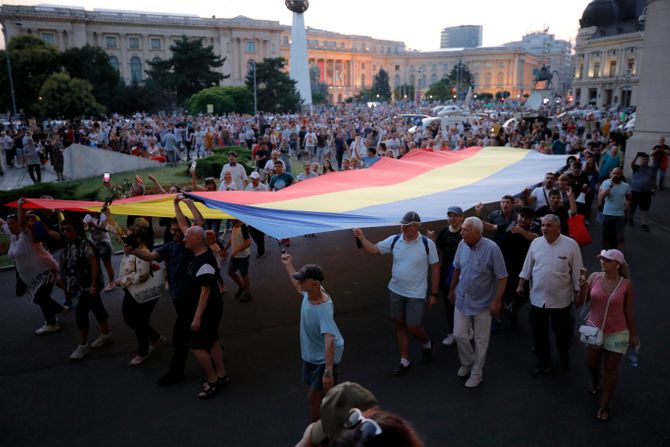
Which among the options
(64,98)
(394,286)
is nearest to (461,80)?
(64,98)

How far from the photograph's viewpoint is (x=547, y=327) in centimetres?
524

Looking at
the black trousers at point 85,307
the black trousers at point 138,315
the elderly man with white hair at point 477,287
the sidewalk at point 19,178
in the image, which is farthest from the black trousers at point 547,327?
the sidewalk at point 19,178

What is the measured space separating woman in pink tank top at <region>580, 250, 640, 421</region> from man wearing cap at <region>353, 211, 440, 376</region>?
1453 millimetres

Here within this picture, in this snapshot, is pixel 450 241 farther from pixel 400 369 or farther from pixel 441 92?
pixel 441 92

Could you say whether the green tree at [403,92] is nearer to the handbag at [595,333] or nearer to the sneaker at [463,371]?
the sneaker at [463,371]

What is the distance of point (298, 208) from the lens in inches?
243

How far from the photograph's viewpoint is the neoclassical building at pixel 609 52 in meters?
83.3

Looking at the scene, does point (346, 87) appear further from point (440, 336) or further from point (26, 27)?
point (440, 336)

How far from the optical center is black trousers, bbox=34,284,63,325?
6.50 meters

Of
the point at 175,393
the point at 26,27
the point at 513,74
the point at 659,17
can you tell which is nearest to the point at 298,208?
the point at 175,393

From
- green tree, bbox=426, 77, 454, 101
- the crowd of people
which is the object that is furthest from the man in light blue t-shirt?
green tree, bbox=426, 77, 454, 101

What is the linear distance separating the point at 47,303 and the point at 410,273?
4643 mm

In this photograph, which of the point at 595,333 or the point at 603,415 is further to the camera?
the point at 603,415

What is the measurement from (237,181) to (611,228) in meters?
7.03
